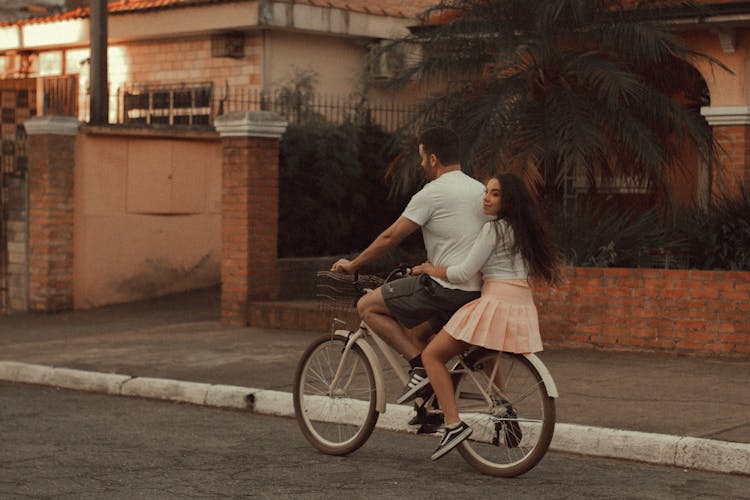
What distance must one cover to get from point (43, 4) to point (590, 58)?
16188mm

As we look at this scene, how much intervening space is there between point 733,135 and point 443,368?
9991mm

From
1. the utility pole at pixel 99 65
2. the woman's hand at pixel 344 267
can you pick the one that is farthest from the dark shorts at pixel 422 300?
the utility pole at pixel 99 65

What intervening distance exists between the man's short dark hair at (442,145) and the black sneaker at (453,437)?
1.44m

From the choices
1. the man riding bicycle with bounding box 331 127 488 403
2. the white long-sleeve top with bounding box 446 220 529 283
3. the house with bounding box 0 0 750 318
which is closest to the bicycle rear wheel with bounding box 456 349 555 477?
the man riding bicycle with bounding box 331 127 488 403

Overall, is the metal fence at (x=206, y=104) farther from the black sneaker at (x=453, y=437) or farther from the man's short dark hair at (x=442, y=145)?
the black sneaker at (x=453, y=437)

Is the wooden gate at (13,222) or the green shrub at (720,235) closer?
the green shrub at (720,235)

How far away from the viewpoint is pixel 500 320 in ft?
23.6

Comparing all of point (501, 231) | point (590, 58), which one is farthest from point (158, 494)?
point (590, 58)

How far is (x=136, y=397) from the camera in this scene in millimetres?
10805

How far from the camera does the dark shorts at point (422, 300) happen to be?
24.4ft

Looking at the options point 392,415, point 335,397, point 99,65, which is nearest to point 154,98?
point 99,65

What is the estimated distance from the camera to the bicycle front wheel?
25.7 feet

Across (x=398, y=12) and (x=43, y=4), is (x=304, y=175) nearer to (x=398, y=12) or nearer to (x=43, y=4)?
(x=398, y=12)

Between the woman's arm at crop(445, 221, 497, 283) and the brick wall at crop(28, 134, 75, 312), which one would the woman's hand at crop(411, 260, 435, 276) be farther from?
the brick wall at crop(28, 134, 75, 312)
